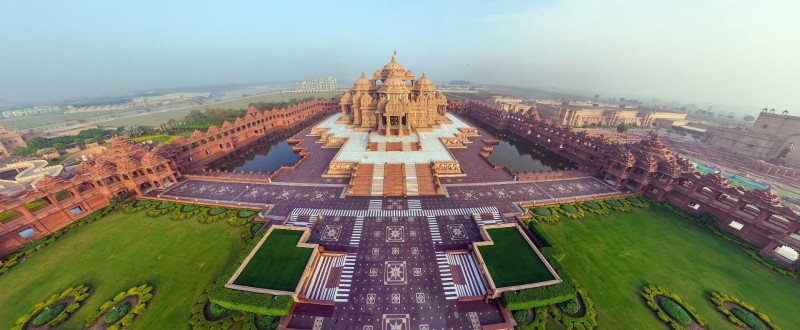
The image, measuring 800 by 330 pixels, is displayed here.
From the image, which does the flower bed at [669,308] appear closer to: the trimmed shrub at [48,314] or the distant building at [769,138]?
the trimmed shrub at [48,314]

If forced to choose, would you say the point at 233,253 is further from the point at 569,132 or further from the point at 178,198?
the point at 569,132

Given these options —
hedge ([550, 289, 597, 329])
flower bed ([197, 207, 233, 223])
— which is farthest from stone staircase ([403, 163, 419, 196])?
flower bed ([197, 207, 233, 223])

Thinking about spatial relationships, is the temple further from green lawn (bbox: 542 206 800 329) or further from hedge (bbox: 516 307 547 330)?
hedge (bbox: 516 307 547 330)

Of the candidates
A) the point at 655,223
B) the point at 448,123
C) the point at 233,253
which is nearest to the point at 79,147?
the point at 233,253

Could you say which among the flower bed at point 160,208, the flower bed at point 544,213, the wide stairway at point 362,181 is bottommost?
the flower bed at point 160,208

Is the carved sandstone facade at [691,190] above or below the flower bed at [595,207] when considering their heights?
above

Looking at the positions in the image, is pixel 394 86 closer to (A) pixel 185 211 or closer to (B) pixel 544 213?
(B) pixel 544 213

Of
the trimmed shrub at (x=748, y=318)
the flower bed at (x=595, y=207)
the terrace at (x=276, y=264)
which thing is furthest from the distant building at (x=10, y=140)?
the trimmed shrub at (x=748, y=318)
